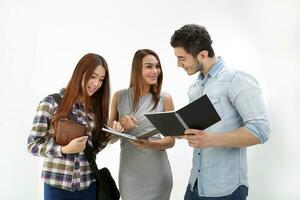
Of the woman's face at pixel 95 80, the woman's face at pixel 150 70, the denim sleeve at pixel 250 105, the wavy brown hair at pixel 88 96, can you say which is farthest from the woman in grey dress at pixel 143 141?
the denim sleeve at pixel 250 105

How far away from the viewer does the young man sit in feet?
4.83

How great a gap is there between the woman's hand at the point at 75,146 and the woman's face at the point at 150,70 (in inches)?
25.2

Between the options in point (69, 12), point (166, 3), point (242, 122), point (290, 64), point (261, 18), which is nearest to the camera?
point (242, 122)

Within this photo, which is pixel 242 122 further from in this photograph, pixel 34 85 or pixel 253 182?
pixel 34 85

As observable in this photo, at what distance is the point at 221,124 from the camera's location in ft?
5.19

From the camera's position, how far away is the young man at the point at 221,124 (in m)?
1.47

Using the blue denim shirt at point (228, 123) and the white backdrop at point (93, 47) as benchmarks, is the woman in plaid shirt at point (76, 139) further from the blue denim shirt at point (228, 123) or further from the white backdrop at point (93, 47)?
the white backdrop at point (93, 47)

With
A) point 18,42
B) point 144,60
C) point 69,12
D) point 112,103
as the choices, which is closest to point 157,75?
point 144,60

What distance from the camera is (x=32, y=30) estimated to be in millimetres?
2887

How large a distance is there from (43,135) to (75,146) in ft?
0.63

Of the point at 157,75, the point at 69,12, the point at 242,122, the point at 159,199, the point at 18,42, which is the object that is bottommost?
the point at 159,199

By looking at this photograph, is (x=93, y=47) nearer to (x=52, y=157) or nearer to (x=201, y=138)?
(x=52, y=157)

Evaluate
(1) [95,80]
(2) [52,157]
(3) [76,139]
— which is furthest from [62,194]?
(1) [95,80]

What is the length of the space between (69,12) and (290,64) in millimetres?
1800
